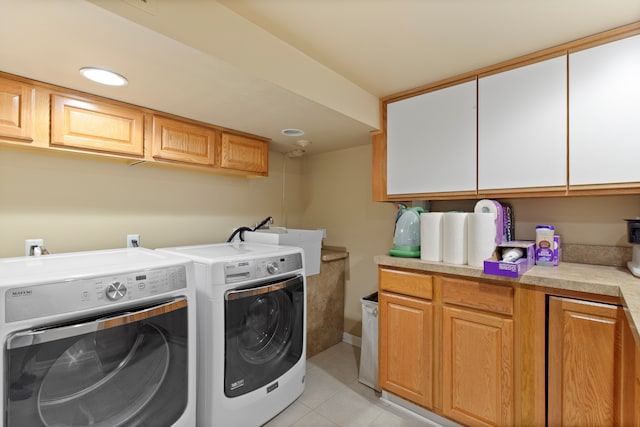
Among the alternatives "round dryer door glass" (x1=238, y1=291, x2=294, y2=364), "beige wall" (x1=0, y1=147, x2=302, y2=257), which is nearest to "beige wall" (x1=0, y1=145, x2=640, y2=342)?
"beige wall" (x1=0, y1=147, x2=302, y2=257)

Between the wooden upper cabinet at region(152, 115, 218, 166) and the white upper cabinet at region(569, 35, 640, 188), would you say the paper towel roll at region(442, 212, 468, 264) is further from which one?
the wooden upper cabinet at region(152, 115, 218, 166)

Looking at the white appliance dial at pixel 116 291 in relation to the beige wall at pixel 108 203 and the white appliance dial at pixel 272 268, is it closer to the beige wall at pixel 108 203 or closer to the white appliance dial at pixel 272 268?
the white appliance dial at pixel 272 268

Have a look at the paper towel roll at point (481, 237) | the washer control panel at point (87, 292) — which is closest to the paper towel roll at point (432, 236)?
the paper towel roll at point (481, 237)

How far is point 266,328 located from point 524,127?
194cm

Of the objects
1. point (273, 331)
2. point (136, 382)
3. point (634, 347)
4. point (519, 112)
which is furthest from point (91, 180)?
point (634, 347)

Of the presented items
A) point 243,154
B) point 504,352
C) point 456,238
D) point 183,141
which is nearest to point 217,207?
point 243,154

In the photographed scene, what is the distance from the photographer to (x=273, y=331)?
1858 mm

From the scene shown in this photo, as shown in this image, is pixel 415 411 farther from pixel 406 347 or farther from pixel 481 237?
pixel 481 237

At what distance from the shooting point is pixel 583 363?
53.2 inches

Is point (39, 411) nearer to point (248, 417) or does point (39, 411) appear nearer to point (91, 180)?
point (248, 417)

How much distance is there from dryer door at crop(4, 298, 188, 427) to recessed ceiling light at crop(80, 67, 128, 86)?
1153mm

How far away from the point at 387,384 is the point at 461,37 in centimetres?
214

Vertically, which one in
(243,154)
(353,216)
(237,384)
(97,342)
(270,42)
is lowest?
(237,384)

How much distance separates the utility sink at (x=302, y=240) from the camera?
2.25m
